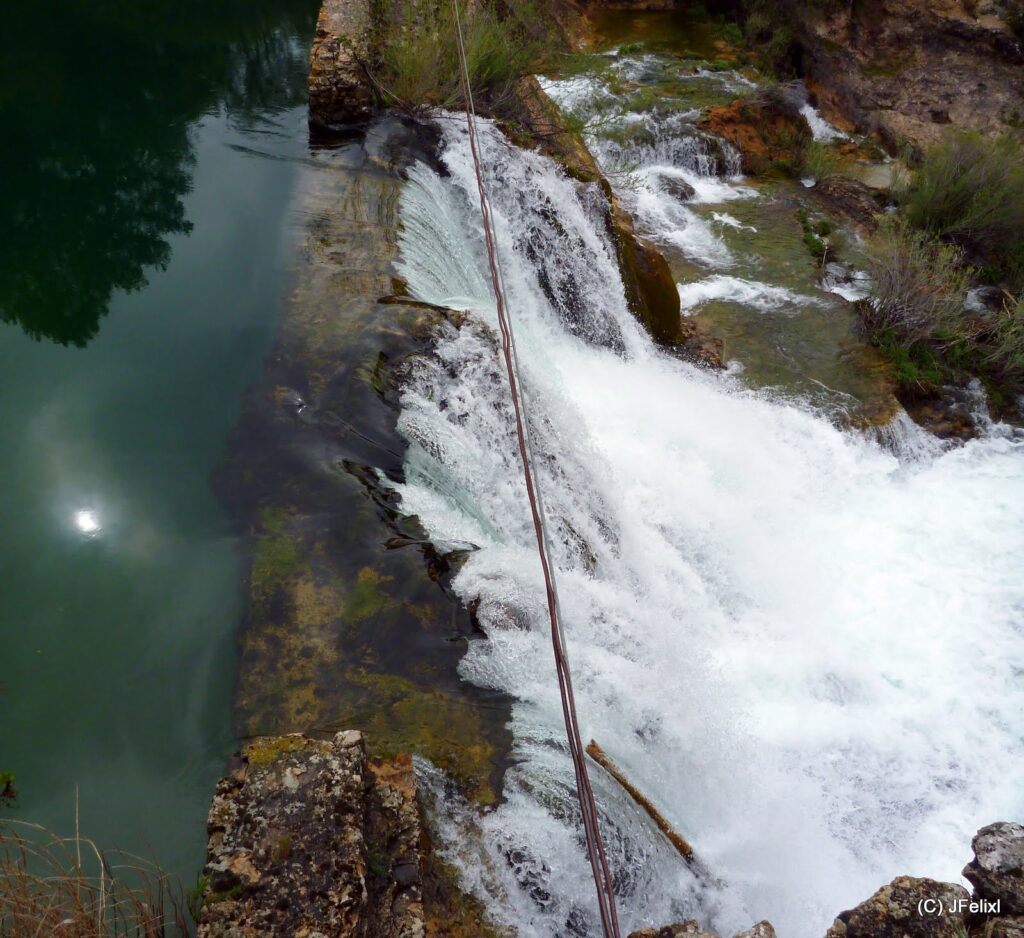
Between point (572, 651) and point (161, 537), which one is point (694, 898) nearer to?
point (572, 651)

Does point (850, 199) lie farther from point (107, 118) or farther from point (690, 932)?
point (690, 932)

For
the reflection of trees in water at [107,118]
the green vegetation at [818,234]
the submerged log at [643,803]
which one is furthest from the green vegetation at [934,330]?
the reflection of trees in water at [107,118]

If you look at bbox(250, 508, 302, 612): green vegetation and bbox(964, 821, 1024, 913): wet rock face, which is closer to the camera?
bbox(964, 821, 1024, 913): wet rock face

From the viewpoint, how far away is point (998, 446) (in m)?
6.40

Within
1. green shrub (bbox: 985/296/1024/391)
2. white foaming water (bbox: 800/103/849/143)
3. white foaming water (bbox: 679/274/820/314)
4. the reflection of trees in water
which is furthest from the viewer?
white foaming water (bbox: 800/103/849/143)

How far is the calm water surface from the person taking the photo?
3119 millimetres

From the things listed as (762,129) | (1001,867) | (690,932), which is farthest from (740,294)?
(690,932)

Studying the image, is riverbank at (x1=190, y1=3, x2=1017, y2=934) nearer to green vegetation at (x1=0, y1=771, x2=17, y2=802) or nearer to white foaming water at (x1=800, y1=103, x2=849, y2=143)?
green vegetation at (x1=0, y1=771, x2=17, y2=802)

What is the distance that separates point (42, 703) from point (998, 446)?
7260 mm

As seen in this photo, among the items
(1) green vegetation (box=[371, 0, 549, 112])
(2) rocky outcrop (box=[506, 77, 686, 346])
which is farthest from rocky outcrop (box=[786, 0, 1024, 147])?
(1) green vegetation (box=[371, 0, 549, 112])

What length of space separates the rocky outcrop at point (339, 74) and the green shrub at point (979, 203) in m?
6.09

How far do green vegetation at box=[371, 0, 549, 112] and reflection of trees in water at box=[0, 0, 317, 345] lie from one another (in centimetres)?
151

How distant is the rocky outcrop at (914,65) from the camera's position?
10.2 metres

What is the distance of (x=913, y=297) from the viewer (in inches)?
262
